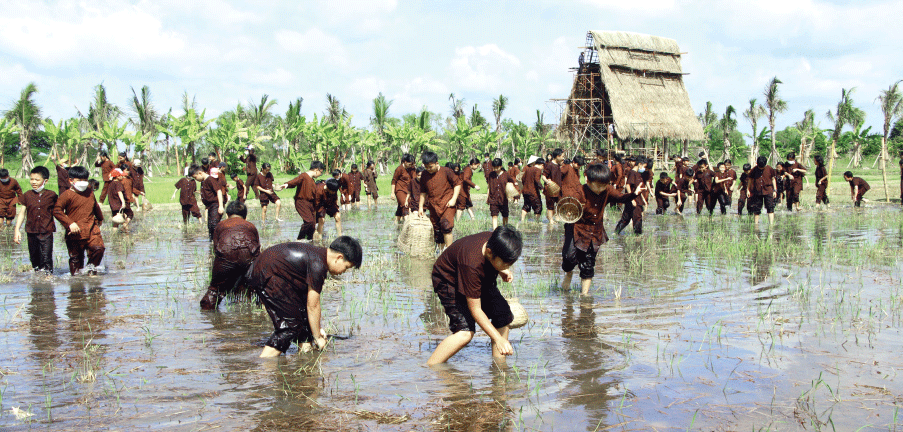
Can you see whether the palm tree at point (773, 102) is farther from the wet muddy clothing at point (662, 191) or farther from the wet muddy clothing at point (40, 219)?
the wet muddy clothing at point (40, 219)

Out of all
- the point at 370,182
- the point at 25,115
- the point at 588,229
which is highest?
the point at 25,115

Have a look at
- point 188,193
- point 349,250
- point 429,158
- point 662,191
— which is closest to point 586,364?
point 349,250

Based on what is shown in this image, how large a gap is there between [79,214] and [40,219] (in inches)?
31.5

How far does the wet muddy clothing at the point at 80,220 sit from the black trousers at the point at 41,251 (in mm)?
514

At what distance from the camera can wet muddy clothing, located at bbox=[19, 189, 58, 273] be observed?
9.01 metres

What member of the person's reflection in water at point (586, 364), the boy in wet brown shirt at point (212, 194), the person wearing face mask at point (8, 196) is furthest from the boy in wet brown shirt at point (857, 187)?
the person wearing face mask at point (8, 196)

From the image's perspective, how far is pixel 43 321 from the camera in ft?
21.9

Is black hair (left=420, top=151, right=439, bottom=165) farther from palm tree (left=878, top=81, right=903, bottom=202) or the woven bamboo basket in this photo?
palm tree (left=878, top=81, right=903, bottom=202)

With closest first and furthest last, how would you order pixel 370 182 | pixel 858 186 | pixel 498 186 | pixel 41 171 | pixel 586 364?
1. pixel 586 364
2. pixel 41 171
3. pixel 498 186
4. pixel 858 186
5. pixel 370 182

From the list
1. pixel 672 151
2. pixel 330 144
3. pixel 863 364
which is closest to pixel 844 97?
pixel 672 151

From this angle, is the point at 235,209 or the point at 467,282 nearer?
the point at 467,282

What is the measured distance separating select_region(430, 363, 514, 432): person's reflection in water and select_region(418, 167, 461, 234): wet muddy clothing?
542 centimetres

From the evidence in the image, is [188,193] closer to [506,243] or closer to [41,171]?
[41,171]

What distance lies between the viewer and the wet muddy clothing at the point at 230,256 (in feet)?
23.1
